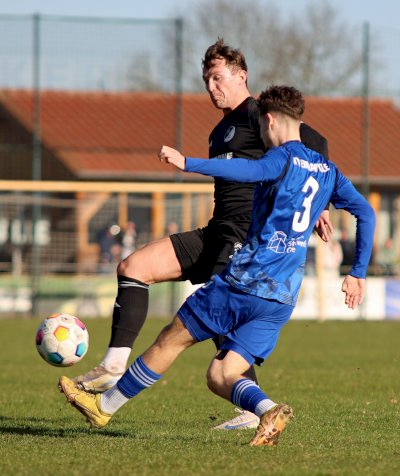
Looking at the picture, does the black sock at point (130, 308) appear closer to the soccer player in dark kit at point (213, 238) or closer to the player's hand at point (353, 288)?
the soccer player in dark kit at point (213, 238)

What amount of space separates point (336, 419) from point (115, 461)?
252 cm

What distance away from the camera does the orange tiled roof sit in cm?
2375

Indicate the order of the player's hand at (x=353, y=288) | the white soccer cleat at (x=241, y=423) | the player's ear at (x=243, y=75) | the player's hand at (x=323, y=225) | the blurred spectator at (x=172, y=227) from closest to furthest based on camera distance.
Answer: the player's hand at (x=353, y=288) < the player's hand at (x=323, y=225) < the player's ear at (x=243, y=75) < the white soccer cleat at (x=241, y=423) < the blurred spectator at (x=172, y=227)

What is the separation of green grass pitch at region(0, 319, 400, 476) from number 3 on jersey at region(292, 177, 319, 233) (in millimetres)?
1141

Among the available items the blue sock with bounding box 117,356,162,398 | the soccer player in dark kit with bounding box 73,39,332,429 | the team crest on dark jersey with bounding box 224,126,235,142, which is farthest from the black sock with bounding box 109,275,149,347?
the team crest on dark jersey with bounding box 224,126,235,142

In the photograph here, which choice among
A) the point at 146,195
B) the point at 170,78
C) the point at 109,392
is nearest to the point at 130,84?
the point at 170,78

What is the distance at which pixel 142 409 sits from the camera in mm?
8484

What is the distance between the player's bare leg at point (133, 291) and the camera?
688cm

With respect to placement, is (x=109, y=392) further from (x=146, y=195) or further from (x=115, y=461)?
(x=146, y=195)

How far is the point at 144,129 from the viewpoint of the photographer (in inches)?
1008

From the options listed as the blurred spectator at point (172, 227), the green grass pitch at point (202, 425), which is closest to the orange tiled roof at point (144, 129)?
the blurred spectator at point (172, 227)

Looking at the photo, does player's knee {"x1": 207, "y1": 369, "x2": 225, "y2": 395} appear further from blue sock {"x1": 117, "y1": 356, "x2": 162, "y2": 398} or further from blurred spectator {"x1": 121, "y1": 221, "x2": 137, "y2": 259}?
blurred spectator {"x1": 121, "y1": 221, "x2": 137, "y2": 259}

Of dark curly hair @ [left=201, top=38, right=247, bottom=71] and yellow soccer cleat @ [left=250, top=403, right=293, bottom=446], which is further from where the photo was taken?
dark curly hair @ [left=201, top=38, right=247, bottom=71]

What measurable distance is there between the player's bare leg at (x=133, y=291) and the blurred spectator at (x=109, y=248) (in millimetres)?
13988
